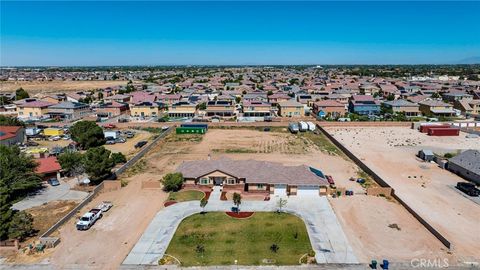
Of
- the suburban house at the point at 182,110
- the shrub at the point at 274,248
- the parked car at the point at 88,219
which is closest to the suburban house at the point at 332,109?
the suburban house at the point at 182,110

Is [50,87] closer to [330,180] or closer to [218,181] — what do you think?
[218,181]

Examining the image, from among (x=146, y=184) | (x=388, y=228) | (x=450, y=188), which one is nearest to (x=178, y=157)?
(x=146, y=184)

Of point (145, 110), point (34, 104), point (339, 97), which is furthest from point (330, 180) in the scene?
point (34, 104)

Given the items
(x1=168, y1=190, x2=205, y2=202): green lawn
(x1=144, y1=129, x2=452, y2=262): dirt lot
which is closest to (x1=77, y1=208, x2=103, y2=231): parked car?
(x1=168, y1=190, x2=205, y2=202): green lawn

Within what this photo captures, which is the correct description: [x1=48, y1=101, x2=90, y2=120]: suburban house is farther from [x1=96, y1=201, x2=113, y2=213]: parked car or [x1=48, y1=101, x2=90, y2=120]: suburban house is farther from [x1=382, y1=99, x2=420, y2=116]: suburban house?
[x1=382, y1=99, x2=420, y2=116]: suburban house

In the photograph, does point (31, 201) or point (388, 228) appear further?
point (31, 201)

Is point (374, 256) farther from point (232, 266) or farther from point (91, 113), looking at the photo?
point (91, 113)
